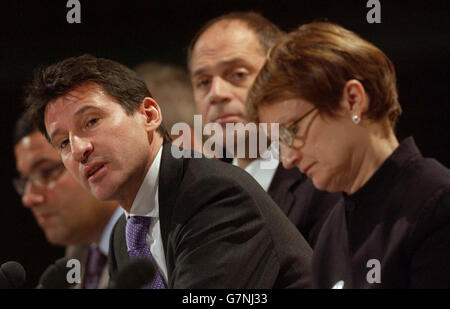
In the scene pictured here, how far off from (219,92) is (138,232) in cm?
79

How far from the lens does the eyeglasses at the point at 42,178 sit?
2951 mm

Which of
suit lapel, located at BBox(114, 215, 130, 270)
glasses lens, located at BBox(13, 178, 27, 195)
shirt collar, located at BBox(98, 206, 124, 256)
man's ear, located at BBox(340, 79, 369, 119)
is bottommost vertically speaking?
shirt collar, located at BBox(98, 206, 124, 256)

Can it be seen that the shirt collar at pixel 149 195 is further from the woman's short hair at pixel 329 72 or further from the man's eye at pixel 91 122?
the woman's short hair at pixel 329 72

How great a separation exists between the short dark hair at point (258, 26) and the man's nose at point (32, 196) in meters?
1.01

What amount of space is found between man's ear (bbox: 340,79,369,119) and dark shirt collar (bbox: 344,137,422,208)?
16 cm

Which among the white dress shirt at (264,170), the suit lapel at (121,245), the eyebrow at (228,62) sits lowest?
the suit lapel at (121,245)

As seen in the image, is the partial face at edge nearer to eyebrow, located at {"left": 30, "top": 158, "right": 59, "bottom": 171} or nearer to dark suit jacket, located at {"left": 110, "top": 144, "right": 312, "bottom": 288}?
eyebrow, located at {"left": 30, "top": 158, "right": 59, "bottom": 171}

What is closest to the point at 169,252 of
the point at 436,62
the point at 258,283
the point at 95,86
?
the point at 258,283

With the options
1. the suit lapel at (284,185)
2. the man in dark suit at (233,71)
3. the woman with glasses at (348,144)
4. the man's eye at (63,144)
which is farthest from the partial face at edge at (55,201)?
the woman with glasses at (348,144)

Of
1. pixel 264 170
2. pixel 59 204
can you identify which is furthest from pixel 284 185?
pixel 59 204

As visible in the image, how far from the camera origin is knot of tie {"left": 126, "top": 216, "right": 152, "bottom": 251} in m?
1.84

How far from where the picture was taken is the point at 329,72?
189 cm

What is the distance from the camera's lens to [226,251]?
157 centimetres

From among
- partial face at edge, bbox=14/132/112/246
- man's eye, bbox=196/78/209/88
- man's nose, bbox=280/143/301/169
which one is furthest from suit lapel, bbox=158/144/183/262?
partial face at edge, bbox=14/132/112/246
